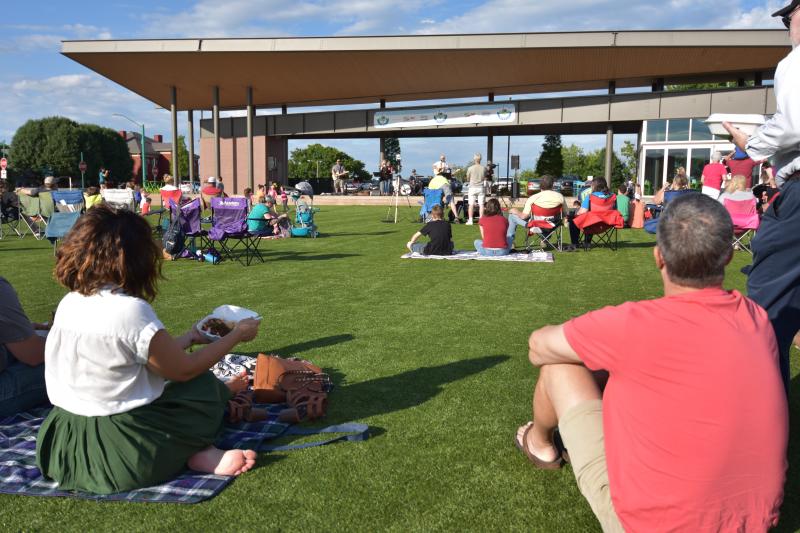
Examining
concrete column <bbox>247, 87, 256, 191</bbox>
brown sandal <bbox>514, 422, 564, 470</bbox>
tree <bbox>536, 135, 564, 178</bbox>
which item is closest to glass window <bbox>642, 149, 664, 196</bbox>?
concrete column <bbox>247, 87, 256, 191</bbox>

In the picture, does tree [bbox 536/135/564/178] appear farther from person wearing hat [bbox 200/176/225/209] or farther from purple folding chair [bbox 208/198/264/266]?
purple folding chair [bbox 208/198/264/266]

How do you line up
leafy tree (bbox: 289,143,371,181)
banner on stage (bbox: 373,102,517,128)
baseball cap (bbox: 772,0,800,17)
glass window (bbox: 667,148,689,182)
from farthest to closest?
leafy tree (bbox: 289,143,371,181) → banner on stage (bbox: 373,102,517,128) → glass window (bbox: 667,148,689,182) → baseball cap (bbox: 772,0,800,17)

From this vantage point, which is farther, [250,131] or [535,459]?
[250,131]

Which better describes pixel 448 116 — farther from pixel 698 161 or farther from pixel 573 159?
pixel 573 159

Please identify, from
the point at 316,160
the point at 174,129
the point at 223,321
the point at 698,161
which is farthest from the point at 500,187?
the point at 316,160

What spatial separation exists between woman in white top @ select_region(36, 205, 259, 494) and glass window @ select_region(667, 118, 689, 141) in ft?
95.3

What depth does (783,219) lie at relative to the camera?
9.39ft

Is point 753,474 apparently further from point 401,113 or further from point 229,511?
point 401,113

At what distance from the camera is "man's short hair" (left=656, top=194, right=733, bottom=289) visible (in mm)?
1829

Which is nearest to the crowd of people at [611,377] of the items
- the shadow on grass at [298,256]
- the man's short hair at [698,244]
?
the man's short hair at [698,244]

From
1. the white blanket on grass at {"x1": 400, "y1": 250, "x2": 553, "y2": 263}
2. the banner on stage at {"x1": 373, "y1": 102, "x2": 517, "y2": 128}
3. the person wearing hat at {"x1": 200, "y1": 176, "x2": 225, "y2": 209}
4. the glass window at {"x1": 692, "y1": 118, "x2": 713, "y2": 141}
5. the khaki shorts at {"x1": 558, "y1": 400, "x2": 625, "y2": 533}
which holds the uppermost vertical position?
the banner on stage at {"x1": 373, "y1": 102, "x2": 517, "y2": 128}

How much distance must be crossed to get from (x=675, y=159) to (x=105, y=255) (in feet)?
95.9

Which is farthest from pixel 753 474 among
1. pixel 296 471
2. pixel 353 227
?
pixel 353 227

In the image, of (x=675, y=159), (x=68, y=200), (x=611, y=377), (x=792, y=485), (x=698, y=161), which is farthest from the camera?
(x=675, y=159)
